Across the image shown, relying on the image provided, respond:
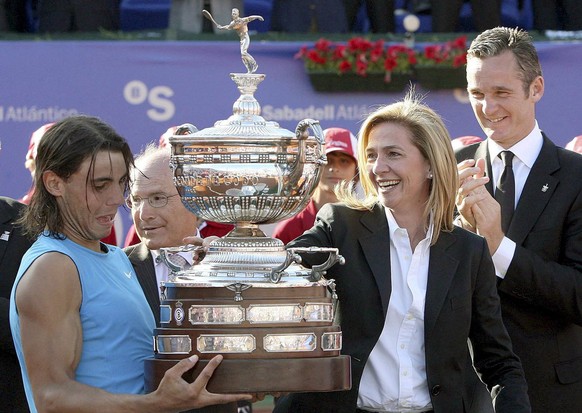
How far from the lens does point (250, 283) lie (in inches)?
105

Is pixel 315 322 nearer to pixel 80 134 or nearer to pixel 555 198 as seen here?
pixel 80 134

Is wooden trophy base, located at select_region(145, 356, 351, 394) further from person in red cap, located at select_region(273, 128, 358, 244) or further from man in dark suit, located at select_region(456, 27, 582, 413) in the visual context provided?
person in red cap, located at select_region(273, 128, 358, 244)

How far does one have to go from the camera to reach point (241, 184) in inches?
107

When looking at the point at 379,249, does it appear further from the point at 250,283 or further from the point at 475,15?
the point at 475,15

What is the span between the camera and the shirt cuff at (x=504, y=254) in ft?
12.3

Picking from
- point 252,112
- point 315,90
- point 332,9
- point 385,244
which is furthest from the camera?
point 332,9

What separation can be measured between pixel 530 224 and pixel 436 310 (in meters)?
0.85

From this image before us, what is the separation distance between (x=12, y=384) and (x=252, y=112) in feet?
5.85

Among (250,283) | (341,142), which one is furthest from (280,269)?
(341,142)

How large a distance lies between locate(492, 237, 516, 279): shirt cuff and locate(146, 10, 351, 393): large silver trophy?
1061mm

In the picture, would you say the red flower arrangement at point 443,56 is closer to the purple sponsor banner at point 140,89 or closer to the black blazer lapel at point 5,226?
the purple sponsor banner at point 140,89

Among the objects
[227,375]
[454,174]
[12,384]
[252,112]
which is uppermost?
[252,112]

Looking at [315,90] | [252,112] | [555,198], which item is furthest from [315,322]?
[315,90]

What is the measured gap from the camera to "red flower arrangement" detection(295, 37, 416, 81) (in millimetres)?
6574
